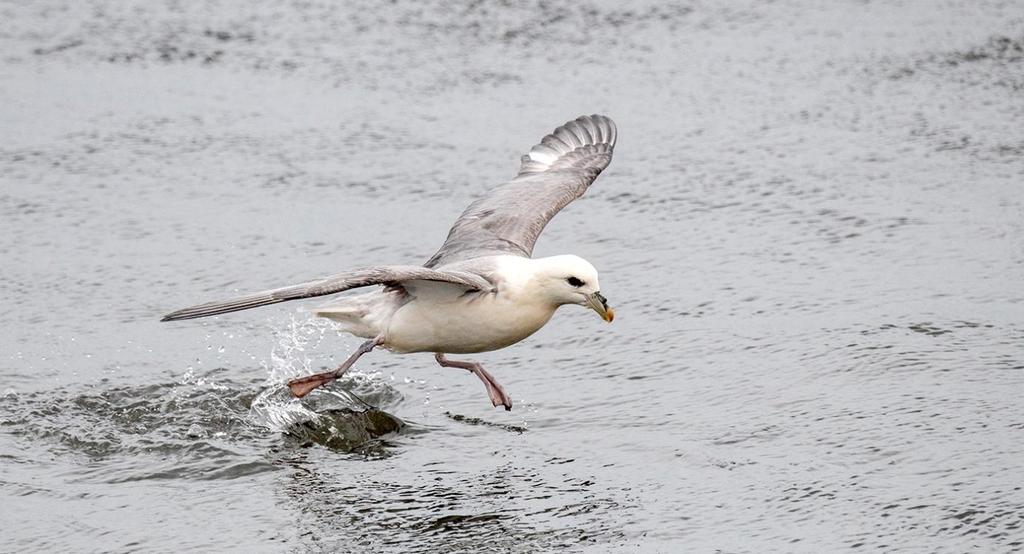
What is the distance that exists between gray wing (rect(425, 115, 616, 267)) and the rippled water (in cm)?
48

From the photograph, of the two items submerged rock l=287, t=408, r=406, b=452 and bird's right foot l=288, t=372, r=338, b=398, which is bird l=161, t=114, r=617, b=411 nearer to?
bird's right foot l=288, t=372, r=338, b=398

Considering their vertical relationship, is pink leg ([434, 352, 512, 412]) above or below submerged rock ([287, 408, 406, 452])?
above

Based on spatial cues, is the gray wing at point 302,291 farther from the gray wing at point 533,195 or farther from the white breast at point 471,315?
the gray wing at point 533,195

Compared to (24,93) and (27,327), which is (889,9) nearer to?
(24,93)

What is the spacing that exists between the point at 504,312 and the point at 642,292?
5.47ft

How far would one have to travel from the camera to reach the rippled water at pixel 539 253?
581 centimetres

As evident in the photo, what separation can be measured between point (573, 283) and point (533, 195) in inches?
61.6

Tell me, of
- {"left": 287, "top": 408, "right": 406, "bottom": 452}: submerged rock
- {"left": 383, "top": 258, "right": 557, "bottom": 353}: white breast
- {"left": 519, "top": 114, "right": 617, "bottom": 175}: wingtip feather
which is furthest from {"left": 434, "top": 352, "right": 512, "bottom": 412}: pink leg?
{"left": 519, "top": 114, "right": 617, "bottom": 175}: wingtip feather

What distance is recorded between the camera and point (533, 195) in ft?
26.0

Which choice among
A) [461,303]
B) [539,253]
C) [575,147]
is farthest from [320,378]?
[575,147]

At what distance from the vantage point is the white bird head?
6406 millimetres

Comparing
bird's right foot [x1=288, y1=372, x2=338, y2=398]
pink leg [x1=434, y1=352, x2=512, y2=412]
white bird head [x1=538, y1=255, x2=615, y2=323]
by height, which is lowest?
pink leg [x1=434, y1=352, x2=512, y2=412]

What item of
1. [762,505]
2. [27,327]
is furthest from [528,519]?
[27,327]

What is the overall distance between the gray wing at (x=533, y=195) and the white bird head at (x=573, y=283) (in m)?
0.73
